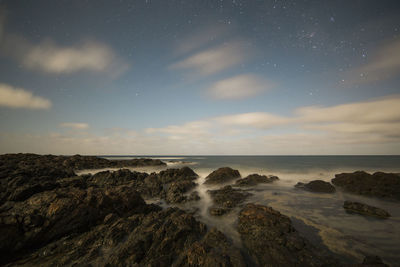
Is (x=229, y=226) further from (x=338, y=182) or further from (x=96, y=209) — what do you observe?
(x=338, y=182)

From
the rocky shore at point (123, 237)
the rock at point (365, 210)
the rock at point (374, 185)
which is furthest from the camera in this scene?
the rock at point (374, 185)

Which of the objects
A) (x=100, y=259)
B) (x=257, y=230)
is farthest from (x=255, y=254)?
(x=100, y=259)

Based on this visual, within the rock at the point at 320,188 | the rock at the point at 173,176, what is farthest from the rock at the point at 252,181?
the rock at the point at 173,176

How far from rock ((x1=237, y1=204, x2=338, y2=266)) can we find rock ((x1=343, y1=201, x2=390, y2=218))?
24.9 feet

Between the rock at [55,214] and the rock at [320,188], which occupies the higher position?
the rock at [55,214]

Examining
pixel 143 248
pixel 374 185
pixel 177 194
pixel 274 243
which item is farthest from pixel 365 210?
pixel 143 248

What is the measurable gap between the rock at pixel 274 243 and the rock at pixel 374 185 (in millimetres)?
15403

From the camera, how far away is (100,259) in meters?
5.92

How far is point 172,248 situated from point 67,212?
6070mm

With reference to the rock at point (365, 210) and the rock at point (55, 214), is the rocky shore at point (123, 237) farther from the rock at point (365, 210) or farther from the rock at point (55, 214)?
the rock at point (365, 210)

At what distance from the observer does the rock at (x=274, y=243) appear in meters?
5.63

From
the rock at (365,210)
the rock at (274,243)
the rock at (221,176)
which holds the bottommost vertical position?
the rock at (221,176)

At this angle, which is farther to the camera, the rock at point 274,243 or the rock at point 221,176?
the rock at point 221,176

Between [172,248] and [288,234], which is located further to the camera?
[288,234]
